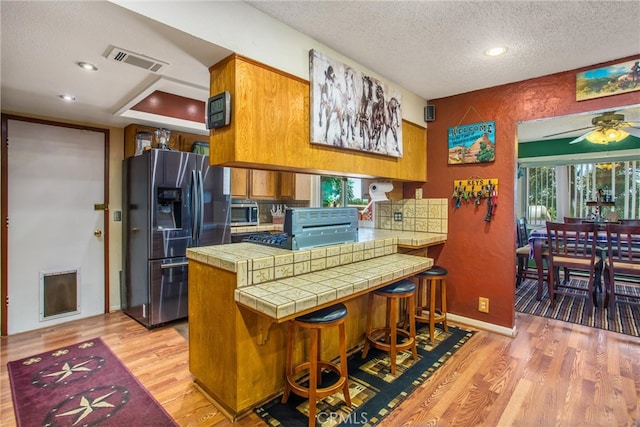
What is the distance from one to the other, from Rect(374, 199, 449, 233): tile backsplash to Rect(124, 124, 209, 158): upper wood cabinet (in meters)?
2.36

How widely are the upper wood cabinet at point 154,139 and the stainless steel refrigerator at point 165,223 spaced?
0.21 m

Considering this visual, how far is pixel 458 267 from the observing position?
3.31m

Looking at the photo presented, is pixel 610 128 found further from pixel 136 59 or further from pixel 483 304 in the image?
pixel 136 59

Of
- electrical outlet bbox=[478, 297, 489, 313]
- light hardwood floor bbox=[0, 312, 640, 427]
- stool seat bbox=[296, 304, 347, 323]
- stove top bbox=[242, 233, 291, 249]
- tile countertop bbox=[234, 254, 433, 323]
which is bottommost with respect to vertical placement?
light hardwood floor bbox=[0, 312, 640, 427]

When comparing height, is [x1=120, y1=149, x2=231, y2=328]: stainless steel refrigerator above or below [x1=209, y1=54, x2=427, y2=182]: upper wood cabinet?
below

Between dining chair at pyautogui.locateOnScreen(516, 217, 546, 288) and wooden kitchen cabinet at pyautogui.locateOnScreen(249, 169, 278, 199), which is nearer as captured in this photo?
wooden kitchen cabinet at pyautogui.locateOnScreen(249, 169, 278, 199)

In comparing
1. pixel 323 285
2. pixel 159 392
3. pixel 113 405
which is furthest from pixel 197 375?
pixel 323 285

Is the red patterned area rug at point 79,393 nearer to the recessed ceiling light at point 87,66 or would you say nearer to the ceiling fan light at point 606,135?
the recessed ceiling light at point 87,66

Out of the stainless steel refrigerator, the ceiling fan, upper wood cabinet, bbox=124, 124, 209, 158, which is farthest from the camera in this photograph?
the ceiling fan

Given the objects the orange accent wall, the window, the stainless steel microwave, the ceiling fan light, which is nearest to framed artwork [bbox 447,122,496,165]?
the orange accent wall

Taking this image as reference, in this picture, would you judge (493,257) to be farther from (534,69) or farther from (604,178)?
(604,178)

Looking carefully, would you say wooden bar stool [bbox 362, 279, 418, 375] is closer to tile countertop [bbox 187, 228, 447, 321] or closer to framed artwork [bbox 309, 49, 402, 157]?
tile countertop [bbox 187, 228, 447, 321]

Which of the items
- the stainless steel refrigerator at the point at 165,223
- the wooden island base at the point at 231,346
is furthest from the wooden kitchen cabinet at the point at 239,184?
the wooden island base at the point at 231,346

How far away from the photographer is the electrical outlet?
3129 mm
